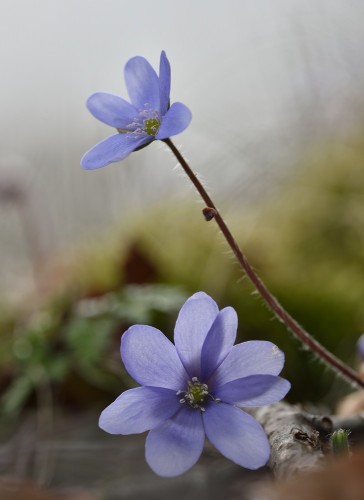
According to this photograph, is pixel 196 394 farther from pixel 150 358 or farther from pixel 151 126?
pixel 151 126

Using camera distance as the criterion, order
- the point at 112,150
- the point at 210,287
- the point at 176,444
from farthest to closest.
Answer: the point at 210,287
the point at 112,150
the point at 176,444

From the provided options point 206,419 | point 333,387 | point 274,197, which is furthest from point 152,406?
point 274,197

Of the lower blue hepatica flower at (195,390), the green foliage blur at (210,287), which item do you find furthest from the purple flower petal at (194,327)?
the green foliage blur at (210,287)

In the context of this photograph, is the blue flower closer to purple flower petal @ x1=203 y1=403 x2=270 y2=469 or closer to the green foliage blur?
purple flower petal @ x1=203 y1=403 x2=270 y2=469

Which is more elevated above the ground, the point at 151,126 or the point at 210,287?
the point at 151,126

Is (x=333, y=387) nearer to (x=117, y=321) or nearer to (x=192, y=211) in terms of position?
(x=117, y=321)

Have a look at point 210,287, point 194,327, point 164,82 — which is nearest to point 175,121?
point 164,82
